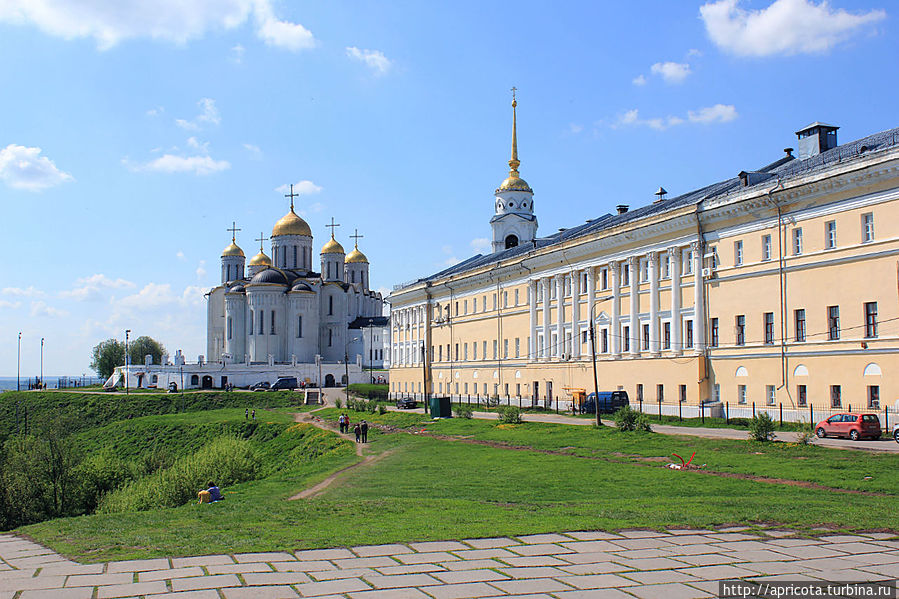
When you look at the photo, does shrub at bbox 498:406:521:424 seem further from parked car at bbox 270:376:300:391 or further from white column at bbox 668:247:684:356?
parked car at bbox 270:376:300:391

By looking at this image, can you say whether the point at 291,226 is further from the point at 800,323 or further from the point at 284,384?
the point at 800,323

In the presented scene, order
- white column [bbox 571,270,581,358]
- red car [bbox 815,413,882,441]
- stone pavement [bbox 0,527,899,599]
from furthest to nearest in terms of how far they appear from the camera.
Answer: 1. white column [bbox 571,270,581,358]
2. red car [bbox 815,413,882,441]
3. stone pavement [bbox 0,527,899,599]

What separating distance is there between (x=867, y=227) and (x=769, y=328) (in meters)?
6.92

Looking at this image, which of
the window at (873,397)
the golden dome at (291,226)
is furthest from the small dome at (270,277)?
the window at (873,397)

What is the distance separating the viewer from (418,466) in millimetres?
27469

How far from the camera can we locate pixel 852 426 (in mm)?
29875

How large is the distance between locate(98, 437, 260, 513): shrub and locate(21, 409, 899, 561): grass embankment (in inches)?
198

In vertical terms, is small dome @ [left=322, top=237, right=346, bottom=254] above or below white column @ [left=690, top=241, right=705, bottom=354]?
above

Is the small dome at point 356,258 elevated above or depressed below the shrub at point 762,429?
above

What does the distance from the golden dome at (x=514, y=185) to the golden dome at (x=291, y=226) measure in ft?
135

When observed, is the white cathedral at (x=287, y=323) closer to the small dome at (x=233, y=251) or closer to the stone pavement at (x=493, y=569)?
the small dome at (x=233, y=251)

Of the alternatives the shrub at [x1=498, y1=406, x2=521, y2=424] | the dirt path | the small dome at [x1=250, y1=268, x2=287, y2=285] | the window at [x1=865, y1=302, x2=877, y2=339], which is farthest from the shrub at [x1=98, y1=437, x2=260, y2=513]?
the small dome at [x1=250, y1=268, x2=287, y2=285]

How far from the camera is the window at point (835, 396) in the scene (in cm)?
3552

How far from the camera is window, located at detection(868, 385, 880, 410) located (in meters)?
33.9
